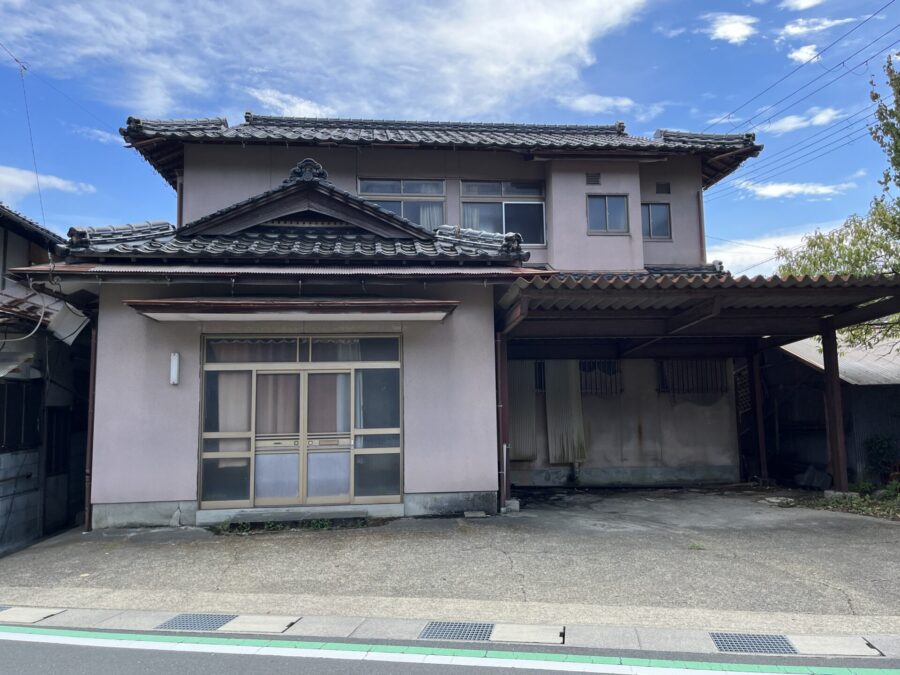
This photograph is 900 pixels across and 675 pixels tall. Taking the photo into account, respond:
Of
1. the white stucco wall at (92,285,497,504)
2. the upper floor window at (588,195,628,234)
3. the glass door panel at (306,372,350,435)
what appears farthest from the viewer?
the upper floor window at (588,195,628,234)

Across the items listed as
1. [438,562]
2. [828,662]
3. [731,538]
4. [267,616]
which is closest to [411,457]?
[438,562]

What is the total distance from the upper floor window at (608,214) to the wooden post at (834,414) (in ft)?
14.1

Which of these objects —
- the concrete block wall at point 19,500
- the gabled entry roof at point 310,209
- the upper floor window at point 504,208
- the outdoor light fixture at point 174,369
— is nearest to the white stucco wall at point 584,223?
the upper floor window at point 504,208

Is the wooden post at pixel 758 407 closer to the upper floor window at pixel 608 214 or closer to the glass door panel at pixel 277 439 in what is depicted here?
the upper floor window at pixel 608 214

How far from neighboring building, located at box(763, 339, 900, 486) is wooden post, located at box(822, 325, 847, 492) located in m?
1.48

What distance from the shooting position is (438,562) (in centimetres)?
652

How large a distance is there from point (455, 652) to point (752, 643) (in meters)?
2.15

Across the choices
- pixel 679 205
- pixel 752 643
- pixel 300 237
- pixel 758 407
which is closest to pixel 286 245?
pixel 300 237

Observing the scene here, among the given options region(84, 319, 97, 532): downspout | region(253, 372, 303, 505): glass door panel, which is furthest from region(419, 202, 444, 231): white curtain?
region(84, 319, 97, 532): downspout

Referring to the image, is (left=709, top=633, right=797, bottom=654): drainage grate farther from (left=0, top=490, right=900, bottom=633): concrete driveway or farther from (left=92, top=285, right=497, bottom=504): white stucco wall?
(left=92, top=285, right=497, bottom=504): white stucco wall

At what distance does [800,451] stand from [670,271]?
4.68 metres

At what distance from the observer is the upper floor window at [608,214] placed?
12.5 m

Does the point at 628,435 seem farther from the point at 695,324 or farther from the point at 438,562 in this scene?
the point at 438,562

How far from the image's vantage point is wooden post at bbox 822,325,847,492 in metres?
10.2
